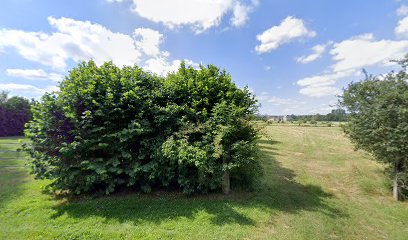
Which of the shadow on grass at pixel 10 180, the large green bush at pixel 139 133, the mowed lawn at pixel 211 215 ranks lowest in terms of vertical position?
the mowed lawn at pixel 211 215

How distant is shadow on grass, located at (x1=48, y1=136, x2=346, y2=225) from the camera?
203 inches

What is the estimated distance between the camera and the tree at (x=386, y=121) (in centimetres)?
625

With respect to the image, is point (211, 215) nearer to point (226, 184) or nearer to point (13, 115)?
point (226, 184)

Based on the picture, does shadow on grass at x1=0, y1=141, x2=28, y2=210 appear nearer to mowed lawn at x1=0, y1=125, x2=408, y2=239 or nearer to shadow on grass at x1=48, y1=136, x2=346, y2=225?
mowed lawn at x1=0, y1=125, x2=408, y2=239

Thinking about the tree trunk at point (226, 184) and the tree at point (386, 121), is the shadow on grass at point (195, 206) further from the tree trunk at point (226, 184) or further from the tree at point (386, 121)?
the tree at point (386, 121)

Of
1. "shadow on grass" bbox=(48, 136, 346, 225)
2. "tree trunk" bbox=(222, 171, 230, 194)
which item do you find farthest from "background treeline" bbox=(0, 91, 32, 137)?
"tree trunk" bbox=(222, 171, 230, 194)

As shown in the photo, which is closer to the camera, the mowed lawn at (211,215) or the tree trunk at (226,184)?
the mowed lawn at (211,215)

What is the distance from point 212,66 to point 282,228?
17.9 feet

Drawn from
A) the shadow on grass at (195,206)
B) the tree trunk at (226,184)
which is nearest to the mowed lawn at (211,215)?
the shadow on grass at (195,206)

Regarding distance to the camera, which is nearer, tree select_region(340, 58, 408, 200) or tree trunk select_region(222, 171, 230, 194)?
tree select_region(340, 58, 408, 200)

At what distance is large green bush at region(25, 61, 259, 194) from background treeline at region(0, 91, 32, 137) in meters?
32.2

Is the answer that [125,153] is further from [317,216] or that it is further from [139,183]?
[317,216]

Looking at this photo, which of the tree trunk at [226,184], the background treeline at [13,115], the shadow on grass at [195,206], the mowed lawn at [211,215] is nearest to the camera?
the mowed lawn at [211,215]

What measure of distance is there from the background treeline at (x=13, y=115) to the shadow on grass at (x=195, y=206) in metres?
33.4
